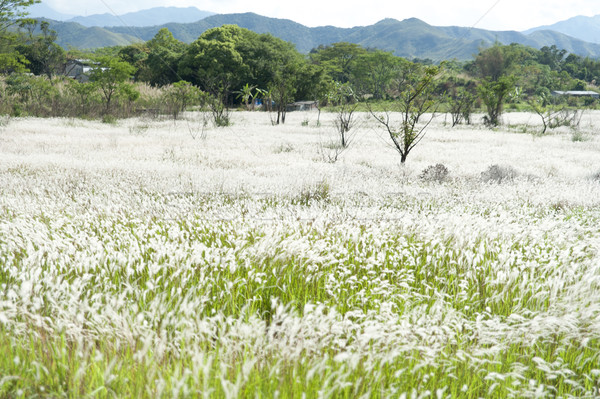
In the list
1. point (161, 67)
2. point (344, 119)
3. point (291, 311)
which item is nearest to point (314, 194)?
point (291, 311)

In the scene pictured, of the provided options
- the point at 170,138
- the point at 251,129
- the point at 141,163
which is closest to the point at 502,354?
the point at 141,163

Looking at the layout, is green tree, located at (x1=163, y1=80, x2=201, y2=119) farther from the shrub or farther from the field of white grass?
the shrub

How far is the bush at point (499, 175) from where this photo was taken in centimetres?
944

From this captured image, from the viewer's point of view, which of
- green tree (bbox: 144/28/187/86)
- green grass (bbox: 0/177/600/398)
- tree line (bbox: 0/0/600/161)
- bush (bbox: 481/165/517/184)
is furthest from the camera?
green tree (bbox: 144/28/187/86)

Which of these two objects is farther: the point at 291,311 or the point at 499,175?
the point at 499,175

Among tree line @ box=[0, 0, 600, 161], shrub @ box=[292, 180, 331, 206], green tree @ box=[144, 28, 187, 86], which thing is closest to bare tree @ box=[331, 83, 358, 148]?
tree line @ box=[0, 0, 600, 161]

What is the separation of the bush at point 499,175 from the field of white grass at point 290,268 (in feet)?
0.52

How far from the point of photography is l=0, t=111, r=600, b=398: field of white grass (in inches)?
73.9

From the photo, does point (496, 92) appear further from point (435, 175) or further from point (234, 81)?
point (234, 81)

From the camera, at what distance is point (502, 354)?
7.52ft

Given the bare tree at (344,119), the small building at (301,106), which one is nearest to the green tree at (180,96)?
the bare tree at (344,119)

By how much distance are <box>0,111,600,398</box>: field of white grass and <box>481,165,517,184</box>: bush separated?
0.16m

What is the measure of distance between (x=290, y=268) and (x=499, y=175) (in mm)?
8162

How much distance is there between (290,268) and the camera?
11.0 ft
